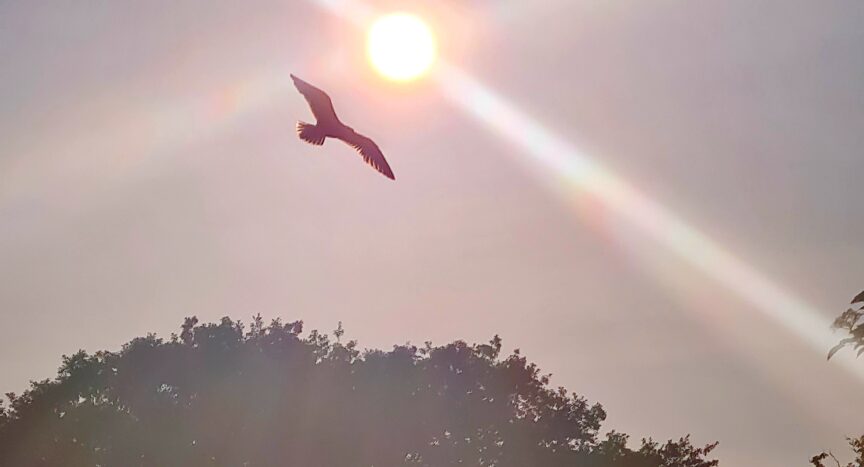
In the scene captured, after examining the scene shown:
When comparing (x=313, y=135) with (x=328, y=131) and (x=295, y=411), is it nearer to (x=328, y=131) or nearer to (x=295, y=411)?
(x=328, y=131)

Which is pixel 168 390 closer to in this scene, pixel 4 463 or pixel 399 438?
pixel 4 463

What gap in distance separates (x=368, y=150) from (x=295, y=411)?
2037cm

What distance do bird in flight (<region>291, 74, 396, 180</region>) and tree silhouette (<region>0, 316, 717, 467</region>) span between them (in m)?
20.2

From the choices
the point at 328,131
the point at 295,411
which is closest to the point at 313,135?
the point at 328,131

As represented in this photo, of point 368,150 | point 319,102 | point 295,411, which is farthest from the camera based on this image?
point 295,411

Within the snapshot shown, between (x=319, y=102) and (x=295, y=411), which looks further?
(x=295, y=411)

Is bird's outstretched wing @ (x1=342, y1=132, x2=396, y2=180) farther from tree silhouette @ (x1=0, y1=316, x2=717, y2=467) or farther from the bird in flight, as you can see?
tree silhouette @ (x1=0, y1=316, x2=717, y2=467)

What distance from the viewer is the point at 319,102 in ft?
31.9

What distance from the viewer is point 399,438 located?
29734mm

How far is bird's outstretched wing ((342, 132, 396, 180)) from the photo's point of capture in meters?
10.1

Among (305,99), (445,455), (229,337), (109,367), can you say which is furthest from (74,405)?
(305,99)

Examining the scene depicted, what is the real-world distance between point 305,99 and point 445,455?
887 inches

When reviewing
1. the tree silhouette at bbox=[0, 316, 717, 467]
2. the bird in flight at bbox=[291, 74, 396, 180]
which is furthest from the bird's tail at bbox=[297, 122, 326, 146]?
the tree silhouette at bbox=[0, 316, 717, 467]

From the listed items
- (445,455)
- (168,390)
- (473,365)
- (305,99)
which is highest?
(168,390)
